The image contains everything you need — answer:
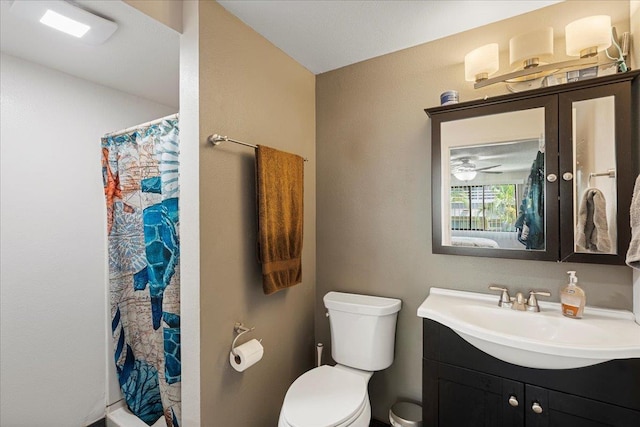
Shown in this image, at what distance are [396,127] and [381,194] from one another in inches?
17.0

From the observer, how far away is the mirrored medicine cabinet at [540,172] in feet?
4.18

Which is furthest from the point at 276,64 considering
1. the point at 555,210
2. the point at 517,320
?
the point at 517,320

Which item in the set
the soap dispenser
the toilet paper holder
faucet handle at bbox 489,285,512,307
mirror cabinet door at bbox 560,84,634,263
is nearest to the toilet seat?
the toilet paper holder

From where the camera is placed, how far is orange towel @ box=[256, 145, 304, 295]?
5.12 feet

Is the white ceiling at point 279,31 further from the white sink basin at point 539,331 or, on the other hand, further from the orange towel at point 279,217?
the white sink basin at point 539,331

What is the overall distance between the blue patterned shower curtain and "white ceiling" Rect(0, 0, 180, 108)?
0.38 metres

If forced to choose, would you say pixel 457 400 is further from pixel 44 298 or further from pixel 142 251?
pixel 44 298

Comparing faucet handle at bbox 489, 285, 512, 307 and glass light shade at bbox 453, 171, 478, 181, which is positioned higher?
glass light shade at bbox 453, 171, 478, 181

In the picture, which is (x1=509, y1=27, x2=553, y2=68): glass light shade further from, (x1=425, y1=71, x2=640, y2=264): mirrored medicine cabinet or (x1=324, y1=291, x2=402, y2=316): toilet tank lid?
(x1=324, y1=291, x2=402, y2=316): toilet tank lid

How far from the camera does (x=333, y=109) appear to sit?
6.86 feet

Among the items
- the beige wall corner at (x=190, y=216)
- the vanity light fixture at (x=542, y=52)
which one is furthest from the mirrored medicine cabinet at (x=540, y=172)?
the beige wall corner at (x=190, y=216)

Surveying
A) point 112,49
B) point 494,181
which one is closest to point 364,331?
point 494,181

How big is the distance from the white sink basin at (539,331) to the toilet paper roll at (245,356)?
844 mm

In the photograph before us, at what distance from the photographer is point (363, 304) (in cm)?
176
